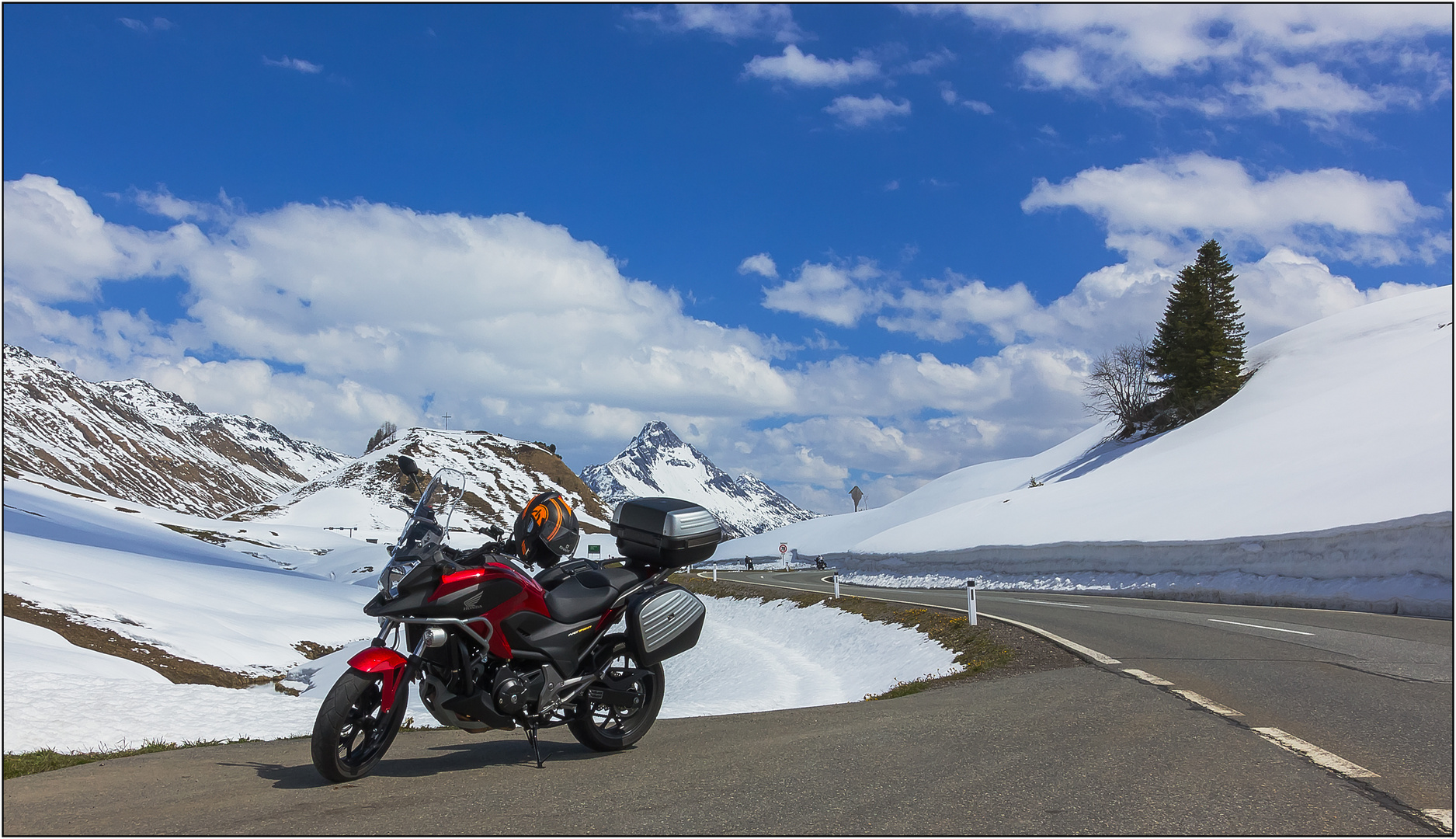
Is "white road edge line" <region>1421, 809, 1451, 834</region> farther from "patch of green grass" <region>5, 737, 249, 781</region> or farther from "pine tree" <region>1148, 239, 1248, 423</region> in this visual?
"pine tree" <region>1148, 239, 1248, 423</region>

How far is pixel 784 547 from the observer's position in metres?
87.2

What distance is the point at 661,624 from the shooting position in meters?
7.14

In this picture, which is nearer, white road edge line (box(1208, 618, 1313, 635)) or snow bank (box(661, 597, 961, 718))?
white road edge line (box(1208, 618, 1313, 635))

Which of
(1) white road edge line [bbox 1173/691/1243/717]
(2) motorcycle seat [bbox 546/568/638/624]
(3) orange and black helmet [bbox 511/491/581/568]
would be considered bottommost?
(1) white road edge line [bbox 1173/691/1243/717]

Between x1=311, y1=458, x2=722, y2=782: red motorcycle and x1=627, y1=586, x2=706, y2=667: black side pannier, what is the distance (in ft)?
0.04

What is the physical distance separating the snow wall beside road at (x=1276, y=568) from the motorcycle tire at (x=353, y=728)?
66.0ft

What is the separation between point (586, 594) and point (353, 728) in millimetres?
1827

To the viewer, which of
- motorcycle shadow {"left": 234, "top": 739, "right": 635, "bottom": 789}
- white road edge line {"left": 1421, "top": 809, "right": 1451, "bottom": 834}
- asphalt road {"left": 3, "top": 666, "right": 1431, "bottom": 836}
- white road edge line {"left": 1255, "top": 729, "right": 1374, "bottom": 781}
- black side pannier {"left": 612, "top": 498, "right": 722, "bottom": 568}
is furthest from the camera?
black side pannier {"left": 612, "top": 498, "right": 722, "bottom": 568}

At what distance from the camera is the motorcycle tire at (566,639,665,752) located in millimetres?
6723

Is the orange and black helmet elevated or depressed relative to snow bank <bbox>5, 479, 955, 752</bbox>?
elevated

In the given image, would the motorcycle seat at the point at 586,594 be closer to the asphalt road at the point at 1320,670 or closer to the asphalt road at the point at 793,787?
the asphalt road at the point at 793,787

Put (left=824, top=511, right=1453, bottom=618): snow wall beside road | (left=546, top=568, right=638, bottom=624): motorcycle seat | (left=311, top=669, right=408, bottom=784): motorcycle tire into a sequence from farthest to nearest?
(left=824, top=511, right=1453, bottom=618): snow wall beside road < (left=546, top=568, right=638, bottom=624): motorcycle seat < (left=311, top=669, right=408, bottom=784): motorcycle tire

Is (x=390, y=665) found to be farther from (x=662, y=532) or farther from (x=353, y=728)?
(x=662, y=532)

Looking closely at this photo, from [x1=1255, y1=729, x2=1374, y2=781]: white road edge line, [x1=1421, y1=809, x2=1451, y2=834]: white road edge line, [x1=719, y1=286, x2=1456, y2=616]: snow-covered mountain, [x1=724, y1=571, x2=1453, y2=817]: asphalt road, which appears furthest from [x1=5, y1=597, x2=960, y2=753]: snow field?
[x1=719, y1=286, x2=1456, y2=616]: snow-covered mountain
